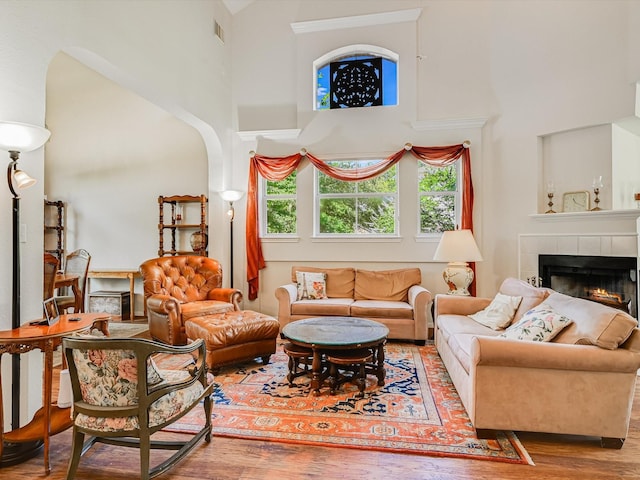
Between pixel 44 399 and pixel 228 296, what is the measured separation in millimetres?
2473

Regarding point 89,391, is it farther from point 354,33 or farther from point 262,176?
point 354,33

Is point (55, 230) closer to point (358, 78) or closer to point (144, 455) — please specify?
point (358, 78)

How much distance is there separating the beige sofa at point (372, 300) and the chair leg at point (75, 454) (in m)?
2.87

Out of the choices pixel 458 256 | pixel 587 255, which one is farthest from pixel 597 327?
pixel 587 255

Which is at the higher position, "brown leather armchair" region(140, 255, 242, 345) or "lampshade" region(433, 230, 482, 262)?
"lampshade" region(433, 230, 482, 262)

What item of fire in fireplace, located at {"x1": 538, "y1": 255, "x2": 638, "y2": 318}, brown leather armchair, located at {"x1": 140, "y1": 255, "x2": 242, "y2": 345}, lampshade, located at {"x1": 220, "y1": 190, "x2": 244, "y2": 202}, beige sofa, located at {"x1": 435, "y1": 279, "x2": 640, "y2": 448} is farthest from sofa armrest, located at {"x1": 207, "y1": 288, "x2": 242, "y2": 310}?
fire in fireplace, located at {"x1": 538, "y1": 255, "x2": 638, "y2": 318}

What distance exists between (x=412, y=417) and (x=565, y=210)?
11.4ft

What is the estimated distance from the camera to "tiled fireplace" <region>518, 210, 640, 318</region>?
4.03 metres

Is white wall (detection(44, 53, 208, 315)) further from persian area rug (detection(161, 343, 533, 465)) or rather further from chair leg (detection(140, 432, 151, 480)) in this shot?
chair leg (detection(140, 432, 151, 480))

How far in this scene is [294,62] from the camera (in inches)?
224

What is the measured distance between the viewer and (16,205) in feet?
7.45

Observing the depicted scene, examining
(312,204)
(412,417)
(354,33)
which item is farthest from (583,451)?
(354,33)

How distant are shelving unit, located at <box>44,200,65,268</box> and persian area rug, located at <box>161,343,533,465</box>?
4479 millimetres

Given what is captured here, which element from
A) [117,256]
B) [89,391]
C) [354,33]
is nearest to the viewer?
[89,391]
